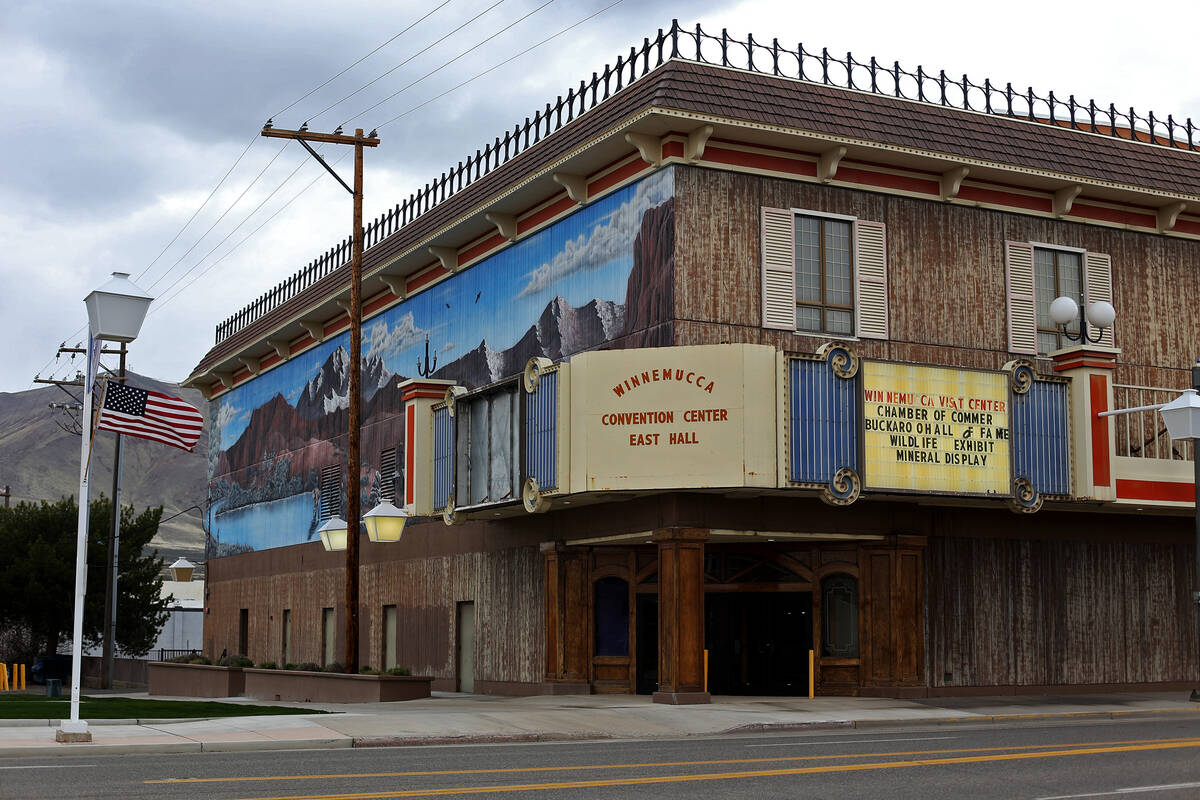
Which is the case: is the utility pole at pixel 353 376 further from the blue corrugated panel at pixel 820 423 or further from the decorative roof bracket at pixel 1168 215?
the decorative roof bracket at pixel 1168 215

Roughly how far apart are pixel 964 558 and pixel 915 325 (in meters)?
4.82

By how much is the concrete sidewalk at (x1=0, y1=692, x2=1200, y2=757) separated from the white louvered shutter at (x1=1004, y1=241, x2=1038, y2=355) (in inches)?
290

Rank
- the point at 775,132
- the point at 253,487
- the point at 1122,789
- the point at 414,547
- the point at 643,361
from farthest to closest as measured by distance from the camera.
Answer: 1. the point at 253,487
2. the point at 414,547
3. the point at 775,132
4. the point at 643,361
5. the point at 1122,789

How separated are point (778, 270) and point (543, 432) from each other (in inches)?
222

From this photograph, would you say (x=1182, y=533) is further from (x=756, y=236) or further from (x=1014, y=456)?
(x=756, y=236)

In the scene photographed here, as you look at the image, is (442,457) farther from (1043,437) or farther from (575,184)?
(1043,437)

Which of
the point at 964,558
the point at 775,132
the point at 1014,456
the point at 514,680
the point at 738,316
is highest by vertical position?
the point at 775,132

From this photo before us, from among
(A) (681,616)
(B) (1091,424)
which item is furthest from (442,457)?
(B) (1091,424)

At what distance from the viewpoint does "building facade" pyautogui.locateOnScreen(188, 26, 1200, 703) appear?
2544 centimetres

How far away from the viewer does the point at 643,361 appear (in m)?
25.2

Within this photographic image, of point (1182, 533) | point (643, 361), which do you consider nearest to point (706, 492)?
point (643, 361)

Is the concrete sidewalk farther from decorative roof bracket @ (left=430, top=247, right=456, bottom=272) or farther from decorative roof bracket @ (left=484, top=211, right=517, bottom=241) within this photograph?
decorative roof bracket @ (left=430, top=247, right=456, bottom=272)

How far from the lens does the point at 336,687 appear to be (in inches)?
1179

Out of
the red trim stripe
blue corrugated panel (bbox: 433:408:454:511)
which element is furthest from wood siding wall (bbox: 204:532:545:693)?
the red trim stripe
